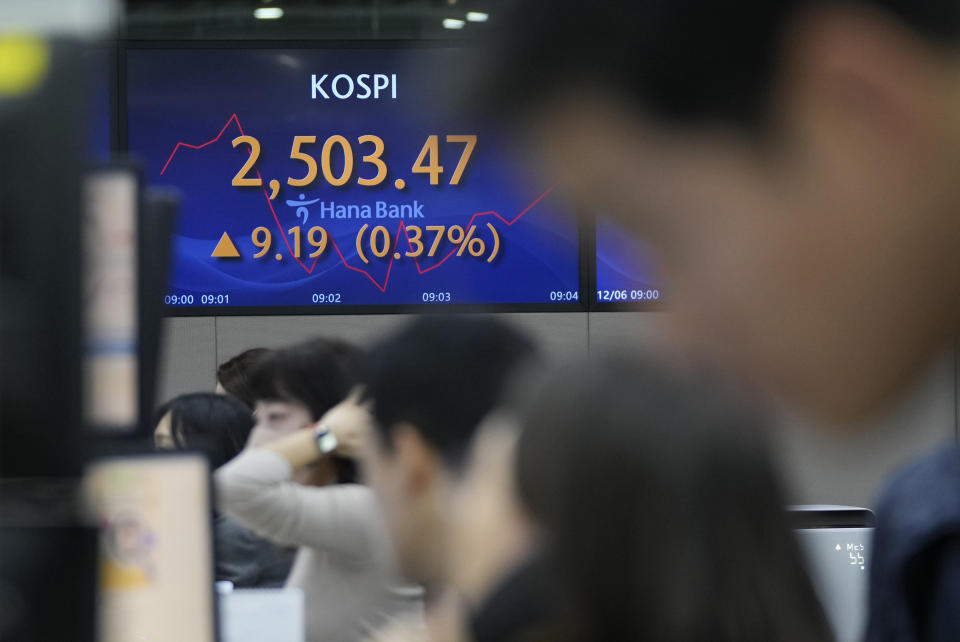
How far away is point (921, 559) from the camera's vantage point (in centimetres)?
48

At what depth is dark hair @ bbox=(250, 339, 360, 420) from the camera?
2861 mm

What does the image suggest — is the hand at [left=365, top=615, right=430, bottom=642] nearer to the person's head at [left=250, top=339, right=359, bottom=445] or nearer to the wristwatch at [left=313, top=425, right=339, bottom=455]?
the wristwatch at [left=313, top=425, right=339, bottom=455]

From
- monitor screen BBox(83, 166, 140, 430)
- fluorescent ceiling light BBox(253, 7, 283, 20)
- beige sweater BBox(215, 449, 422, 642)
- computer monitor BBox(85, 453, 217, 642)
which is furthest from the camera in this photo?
fluorescent ceiling light BBox(253, 7, 283, 20)

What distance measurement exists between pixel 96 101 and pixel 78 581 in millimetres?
208

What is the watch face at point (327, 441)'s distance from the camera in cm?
263

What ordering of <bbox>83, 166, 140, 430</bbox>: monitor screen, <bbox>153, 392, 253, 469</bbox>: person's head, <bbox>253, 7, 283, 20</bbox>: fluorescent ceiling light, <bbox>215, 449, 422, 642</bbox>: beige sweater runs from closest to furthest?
<bbox>83, 166, 140, 430</bbox>: monitor screen
<bbox>215, 449, 422, 642</bbox>: beige sweater
<bbox>153, 392, 253, 469</bbox>: person's head
<bbox>253, 7, 283, 20</bbox>: fluorescent ceiling light

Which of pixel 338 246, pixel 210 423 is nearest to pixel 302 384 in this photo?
pixel 210 423

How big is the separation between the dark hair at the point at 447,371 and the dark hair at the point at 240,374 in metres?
1.65

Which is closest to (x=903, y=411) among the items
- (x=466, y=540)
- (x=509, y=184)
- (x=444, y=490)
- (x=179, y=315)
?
(x=509, y=184)

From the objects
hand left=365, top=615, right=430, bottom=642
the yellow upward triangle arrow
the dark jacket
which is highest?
the yellow upward triangle arrow

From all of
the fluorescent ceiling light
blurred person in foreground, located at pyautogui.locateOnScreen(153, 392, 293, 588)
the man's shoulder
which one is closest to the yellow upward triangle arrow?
the fluorescent ceiling light

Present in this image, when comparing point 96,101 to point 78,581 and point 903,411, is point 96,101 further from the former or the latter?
point 903,411

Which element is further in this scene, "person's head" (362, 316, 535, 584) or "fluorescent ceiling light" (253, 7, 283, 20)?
"fluorescent ceiling light" (253, 7, 283, 20)

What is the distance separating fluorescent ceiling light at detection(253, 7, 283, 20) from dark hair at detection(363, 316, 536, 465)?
3.37 meters
